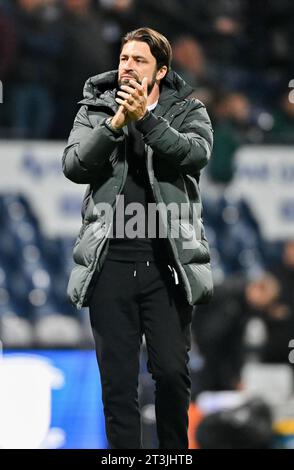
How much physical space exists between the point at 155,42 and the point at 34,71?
116 inches

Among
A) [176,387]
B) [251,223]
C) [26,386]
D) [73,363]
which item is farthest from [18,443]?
[176,387]

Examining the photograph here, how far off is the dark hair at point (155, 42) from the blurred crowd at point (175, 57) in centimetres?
264

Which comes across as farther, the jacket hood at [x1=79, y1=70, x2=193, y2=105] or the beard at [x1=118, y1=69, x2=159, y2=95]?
the jacket hood at [x1=79, y1=70, x2=193, y2=105]

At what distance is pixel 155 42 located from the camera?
247cm

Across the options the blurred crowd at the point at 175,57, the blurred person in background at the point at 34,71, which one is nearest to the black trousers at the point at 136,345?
the blurred crowd at the point at 175,57

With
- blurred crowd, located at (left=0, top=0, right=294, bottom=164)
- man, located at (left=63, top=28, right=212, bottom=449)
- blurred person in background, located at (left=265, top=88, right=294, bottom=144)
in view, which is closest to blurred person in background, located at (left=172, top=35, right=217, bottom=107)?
blurred crowd, located at (left=0, top=0, right=294, bottom=164)

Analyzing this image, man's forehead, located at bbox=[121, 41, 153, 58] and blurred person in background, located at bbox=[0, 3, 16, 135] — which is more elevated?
blurred person in background, located at bbox=[0, 3, 16, 135]

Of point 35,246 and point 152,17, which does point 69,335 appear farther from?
point 152,17

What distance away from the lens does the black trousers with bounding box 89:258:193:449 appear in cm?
246

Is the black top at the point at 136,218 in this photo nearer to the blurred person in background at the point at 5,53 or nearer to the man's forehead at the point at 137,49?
the man's forehead at the point at 137,49

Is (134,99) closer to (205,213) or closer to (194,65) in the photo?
(205,213)

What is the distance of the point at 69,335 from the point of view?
5.11 metres

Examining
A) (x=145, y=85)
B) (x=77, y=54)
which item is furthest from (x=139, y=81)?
(x=77, y=54)

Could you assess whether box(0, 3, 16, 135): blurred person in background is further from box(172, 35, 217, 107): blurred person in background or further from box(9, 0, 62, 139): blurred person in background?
box(172, 35, 217, 107): blurred person in background
